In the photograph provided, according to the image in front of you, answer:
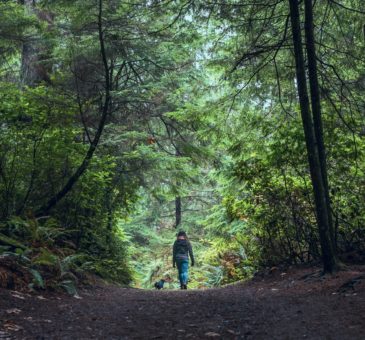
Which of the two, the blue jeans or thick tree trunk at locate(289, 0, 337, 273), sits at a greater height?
thick tree trunk at locate(289, 0, 337, 273)

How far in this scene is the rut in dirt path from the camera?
4.27 metres

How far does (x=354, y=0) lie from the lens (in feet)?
28.5

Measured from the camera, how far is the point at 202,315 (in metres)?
5.47

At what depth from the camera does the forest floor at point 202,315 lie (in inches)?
169

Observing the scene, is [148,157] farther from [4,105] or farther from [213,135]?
[4,105]

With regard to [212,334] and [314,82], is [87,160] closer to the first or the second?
[314,82]

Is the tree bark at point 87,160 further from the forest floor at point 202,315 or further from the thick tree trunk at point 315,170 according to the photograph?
the thick tree trunk at point 315,170

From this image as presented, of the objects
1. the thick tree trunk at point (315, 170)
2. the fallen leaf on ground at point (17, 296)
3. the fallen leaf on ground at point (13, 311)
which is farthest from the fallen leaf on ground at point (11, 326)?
the thick tree trunk at point (315, 170)

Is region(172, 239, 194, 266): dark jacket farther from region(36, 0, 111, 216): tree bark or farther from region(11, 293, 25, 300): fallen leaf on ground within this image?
region(11, 293, 25, 300): fallen leaf on ground

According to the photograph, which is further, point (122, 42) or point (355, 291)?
point (122, 42)

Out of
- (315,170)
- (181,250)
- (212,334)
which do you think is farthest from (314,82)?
(181,250)

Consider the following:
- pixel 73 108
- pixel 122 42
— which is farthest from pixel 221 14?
pixel 73 108

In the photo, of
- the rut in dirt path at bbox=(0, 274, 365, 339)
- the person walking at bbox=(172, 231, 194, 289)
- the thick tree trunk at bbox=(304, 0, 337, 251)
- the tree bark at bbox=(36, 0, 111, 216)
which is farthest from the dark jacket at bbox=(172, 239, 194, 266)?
the rut in dirt path at bbox=(0, 274, 365, 339)

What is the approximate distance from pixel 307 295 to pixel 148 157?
20.6ft
